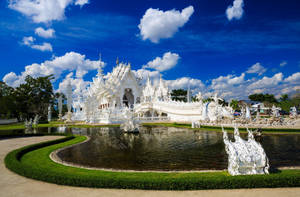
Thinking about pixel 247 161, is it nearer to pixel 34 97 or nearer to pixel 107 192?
pixel 107 192

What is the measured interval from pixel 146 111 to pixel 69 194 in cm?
3453

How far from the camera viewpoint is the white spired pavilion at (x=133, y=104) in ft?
104

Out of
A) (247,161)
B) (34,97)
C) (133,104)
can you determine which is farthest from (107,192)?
(34,97)

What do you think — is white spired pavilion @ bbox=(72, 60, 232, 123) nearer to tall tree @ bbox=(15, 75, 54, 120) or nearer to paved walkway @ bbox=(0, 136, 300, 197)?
tall tree @ bbox=(15, 75, 54, 120)

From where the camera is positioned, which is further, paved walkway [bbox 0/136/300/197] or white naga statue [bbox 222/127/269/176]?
white naga statue [bbox 222/127/269/176]

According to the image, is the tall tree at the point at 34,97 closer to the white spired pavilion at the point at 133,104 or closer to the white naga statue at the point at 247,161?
the white spired pavilion at the point at 133,104

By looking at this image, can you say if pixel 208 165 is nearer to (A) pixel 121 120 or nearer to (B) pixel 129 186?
(B) pixel 129 186

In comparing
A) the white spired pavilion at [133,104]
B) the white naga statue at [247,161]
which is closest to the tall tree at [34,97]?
the white spired pavilion at [133,104]

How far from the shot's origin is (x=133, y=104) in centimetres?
4478

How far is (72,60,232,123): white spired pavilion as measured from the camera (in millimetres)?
31667

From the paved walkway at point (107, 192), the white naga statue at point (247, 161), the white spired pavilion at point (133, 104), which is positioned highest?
the white spired pavilion at point (133, 104)

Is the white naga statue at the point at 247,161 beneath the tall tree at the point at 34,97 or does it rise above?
beneath

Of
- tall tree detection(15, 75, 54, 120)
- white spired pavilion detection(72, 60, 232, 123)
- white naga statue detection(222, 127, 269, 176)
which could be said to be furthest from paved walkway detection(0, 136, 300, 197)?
tall tree detection(15, 75, 54, 120)

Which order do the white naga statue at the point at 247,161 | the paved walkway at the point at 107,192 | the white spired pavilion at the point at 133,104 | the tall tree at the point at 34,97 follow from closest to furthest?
the paved walkway at the point at 107,192, the white naga statue at the point at 247,161, the white spired pavilion at the point at 133,104, the tall tree at the point at 34,97
